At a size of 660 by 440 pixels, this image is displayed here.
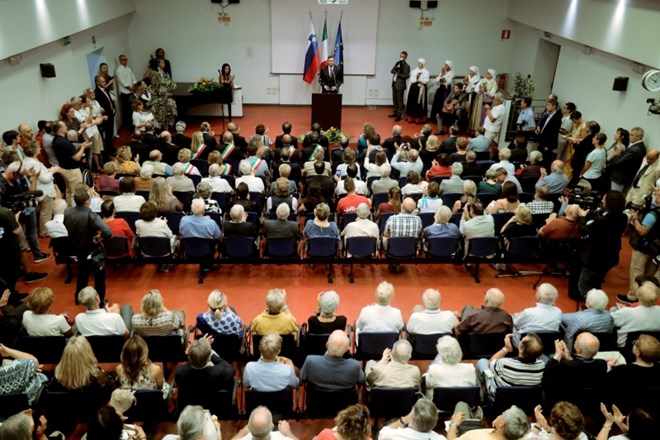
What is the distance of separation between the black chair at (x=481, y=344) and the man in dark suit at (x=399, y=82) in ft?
35.6

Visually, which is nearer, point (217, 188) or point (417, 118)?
point (217, 188)

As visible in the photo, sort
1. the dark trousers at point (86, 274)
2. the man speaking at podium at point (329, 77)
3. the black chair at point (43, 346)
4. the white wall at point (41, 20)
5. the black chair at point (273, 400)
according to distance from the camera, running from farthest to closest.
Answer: the man speaking at podium at point (329, 77), the white wall at point (41, 20), the dark trousers at point (86, 274), the black chair at point (43, 346), the black chair at point (273, 400)

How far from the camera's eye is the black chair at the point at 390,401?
441 centimetres

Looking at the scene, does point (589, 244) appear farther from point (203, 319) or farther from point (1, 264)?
point (1, 264)

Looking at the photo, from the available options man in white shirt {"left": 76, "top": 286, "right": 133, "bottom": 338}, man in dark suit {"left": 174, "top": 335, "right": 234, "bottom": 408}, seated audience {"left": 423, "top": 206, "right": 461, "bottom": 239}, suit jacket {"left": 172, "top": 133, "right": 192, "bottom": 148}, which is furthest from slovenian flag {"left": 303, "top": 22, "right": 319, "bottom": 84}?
man in dark suit {"left": 174, "top": 335, "right": 234, "bottom": 408}

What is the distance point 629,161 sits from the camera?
353 inches

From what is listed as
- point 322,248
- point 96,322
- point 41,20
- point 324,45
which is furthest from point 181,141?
point 324,45

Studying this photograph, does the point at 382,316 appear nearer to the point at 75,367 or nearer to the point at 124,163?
the point at 75,367

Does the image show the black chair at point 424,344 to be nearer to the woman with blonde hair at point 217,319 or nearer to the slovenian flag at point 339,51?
the woman with blonde hair at point 217,319

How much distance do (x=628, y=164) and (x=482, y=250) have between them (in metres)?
3.71

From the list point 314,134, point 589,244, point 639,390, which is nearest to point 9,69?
point 314,134

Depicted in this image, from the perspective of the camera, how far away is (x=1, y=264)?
20.7ft

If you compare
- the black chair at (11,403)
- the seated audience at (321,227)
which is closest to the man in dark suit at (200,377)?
the black chair at (11,403)

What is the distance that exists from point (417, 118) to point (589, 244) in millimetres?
9309
